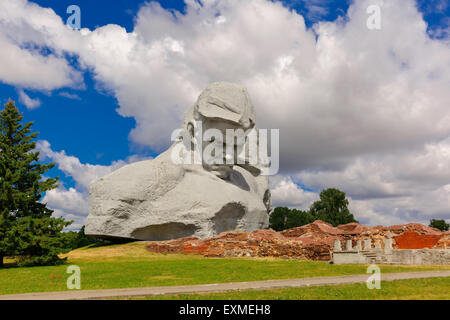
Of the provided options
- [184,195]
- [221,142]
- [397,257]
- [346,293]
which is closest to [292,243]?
[397,257]

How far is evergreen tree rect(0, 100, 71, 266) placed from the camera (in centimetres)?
1722

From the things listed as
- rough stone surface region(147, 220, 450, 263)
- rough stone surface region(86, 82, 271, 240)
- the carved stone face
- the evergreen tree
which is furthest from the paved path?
the carved stone face

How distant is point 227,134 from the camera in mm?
28453

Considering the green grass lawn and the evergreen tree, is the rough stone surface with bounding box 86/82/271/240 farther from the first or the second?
the green grass lawn

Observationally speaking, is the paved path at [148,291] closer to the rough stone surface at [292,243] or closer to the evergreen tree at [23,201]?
the rough stone surface at [292,243]

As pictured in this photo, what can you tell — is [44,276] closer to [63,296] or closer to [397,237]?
[63,296]

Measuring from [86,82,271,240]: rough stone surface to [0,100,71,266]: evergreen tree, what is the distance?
5.76 m

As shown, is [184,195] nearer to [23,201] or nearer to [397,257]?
[23,201]

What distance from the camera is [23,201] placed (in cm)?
1795

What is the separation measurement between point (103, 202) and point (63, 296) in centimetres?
1696

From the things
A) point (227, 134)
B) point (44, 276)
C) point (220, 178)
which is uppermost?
point (227, 134)

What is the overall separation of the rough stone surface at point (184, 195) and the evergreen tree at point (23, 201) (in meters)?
5.76

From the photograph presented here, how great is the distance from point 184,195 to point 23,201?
10.4 metres
